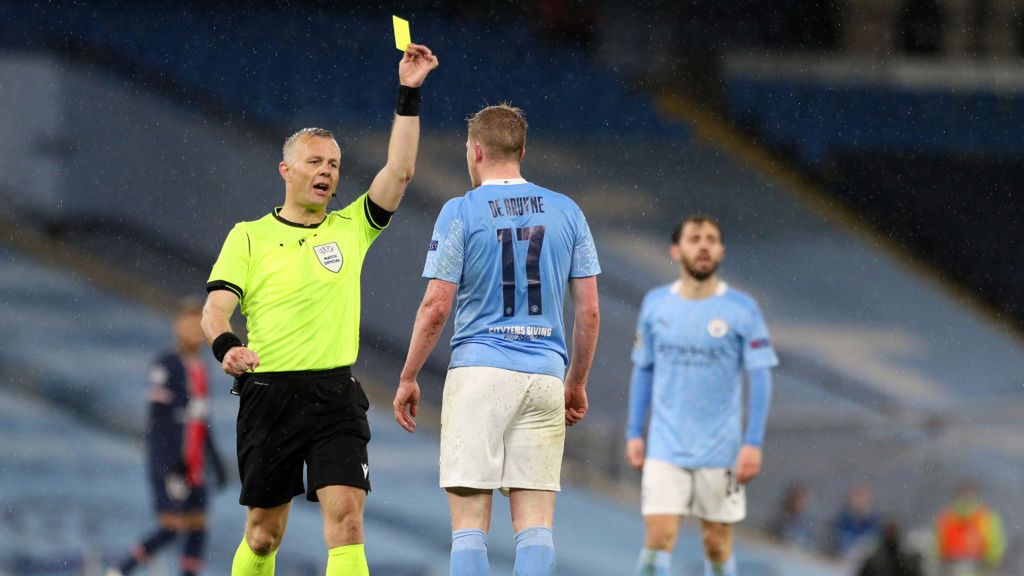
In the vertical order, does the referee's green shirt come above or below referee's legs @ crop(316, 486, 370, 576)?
A: above

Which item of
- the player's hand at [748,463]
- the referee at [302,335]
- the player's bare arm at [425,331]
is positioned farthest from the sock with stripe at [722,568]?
the player's bare arm at [425,331]

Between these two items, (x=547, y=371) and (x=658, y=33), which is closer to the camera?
(x=547, y=371)

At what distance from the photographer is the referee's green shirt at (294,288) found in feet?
16.1

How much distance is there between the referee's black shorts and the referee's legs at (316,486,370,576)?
95 millimetres

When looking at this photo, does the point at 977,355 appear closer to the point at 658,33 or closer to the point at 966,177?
the point at 966,177

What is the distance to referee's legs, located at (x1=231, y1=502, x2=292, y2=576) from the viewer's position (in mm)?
4965

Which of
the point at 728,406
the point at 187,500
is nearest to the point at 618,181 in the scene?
the point at 187,500

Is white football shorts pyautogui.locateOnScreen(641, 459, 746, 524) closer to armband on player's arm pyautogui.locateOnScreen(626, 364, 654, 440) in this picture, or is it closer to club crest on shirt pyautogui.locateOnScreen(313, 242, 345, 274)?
armband on player's arm pyautogui.locateOnScreen(626, 364, 654, 440)

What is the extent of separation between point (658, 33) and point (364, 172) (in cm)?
369

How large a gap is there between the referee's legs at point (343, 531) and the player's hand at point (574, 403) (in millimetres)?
735

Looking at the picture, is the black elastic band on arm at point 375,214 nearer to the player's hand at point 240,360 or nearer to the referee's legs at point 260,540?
the player's hand at point 240,360

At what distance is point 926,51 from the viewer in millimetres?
14336

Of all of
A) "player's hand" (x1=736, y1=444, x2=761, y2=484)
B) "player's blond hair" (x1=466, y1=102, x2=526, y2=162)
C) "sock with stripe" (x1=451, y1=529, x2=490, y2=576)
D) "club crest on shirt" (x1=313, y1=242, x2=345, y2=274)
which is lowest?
"sock with stripe" (x1=451, y1=529, x2=490, y2=576)

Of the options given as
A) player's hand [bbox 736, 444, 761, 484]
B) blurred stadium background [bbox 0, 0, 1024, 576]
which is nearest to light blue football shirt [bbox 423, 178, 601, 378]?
player's hand [bbox 736, 444, 761, 484]
